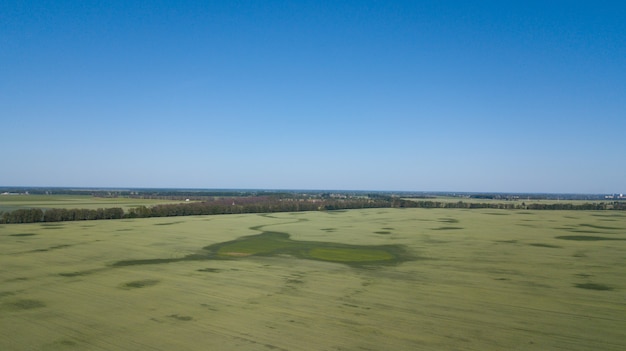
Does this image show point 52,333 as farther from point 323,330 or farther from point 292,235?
point 292,235

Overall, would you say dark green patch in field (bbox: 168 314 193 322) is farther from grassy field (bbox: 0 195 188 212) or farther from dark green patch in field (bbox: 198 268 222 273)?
grassy field (bbox: 0 195 188 212)

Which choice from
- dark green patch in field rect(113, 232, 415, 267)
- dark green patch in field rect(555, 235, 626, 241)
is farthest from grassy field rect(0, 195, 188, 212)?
dark green patch in field rect(555, 235, 626, 241)

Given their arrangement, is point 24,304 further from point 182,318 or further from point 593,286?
point 593,286

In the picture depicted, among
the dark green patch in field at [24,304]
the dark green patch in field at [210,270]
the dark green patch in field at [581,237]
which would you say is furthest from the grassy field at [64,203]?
the dark green patch in field at [581,237]

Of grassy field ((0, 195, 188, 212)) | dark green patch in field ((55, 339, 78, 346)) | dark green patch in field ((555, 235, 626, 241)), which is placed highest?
grassy field ((0, 195, 188, 212))

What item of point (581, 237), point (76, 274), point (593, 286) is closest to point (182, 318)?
point (76, 274)
